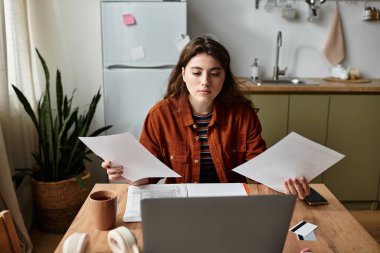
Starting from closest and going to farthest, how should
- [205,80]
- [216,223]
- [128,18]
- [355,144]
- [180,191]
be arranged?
1. [216,223]
2. [180,191]
3. [205,80]
4. [128,18]
5. [355,144]

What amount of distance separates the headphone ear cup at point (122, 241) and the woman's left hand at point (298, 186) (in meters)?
0.57

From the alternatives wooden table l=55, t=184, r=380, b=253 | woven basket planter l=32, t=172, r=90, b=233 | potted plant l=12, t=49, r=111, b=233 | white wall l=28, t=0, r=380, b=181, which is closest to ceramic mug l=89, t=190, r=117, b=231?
wooden table l=55, t=184, r=380, b=253

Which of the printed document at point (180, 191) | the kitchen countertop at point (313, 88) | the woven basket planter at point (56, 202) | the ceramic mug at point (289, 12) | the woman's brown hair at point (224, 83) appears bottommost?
the woven basket planter at point (56, 202)

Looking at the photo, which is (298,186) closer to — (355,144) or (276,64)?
(355,144)

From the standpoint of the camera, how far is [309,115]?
2.96 meters

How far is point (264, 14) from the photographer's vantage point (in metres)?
3.37

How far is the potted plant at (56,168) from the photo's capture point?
2.52 metres

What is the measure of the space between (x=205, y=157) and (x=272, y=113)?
1.41m

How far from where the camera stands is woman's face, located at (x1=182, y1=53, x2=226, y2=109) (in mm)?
1553

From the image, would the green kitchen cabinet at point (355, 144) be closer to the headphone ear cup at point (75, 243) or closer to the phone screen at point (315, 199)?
the phone screen at point (315, 199)

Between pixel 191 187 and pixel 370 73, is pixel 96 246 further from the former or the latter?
pixel 370 73

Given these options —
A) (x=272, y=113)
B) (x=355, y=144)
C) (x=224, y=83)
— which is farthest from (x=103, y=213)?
(x=355, y=144)

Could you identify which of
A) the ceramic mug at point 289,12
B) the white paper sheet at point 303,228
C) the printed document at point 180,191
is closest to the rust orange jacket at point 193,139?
the printed document at point 180,191

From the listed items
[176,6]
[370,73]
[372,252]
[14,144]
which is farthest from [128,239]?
Answer: [370,73]
